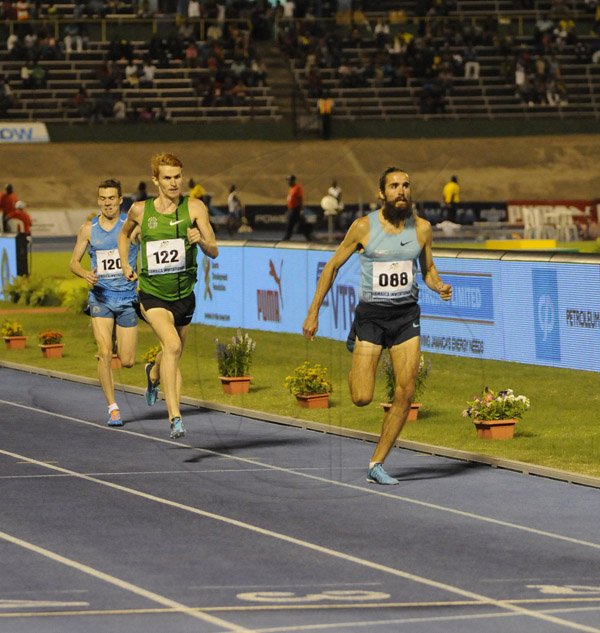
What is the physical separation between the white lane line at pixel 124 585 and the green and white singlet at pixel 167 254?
376cm

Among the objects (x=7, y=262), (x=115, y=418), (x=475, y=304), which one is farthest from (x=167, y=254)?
(x=7, y=262)

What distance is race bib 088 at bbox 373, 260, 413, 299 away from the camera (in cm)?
1160

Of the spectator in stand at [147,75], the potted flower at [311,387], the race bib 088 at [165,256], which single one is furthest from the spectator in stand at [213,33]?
the race bib 088 at [165,256]

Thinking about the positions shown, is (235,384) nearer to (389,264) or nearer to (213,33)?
(389,264)

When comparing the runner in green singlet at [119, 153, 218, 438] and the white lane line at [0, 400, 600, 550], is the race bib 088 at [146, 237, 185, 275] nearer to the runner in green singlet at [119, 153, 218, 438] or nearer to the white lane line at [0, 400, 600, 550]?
the runner in green singlet at [119, 153, 218, 438]

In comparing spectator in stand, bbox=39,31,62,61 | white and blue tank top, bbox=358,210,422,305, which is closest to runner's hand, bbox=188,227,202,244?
white and blue tank top, bbox=358,210,422,305

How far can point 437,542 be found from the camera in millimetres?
9680

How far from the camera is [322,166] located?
57719 millimetres

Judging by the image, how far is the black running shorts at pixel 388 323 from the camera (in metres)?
11.6

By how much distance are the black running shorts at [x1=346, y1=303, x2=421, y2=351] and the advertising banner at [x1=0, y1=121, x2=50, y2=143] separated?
43.7 meters

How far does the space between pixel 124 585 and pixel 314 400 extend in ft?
25.8

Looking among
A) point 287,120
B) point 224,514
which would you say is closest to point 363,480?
point 224,514

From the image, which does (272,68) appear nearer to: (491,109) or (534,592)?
(491,109)

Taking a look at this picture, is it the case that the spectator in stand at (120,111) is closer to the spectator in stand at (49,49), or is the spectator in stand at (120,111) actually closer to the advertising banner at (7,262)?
the spectator in stand at (49,49)
